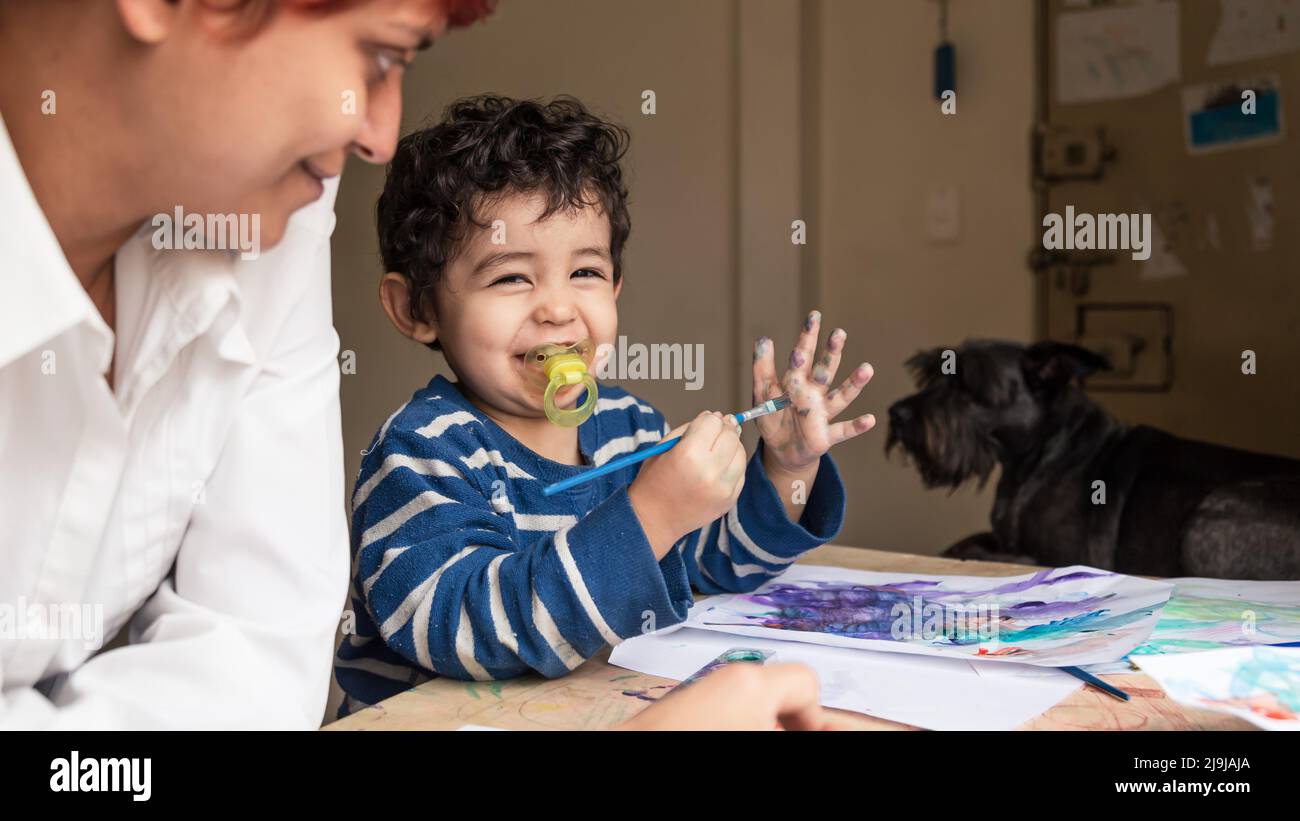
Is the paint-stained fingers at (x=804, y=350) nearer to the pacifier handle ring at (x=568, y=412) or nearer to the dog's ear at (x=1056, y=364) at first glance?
the pacifier handle ring at (x=568, y=412)

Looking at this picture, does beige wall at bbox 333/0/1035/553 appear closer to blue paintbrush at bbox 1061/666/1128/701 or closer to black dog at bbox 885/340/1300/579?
black dog at bbox 885/340/1300/579

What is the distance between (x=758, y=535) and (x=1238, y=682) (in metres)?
0.46

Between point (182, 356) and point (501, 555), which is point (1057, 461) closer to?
point (501, 555)

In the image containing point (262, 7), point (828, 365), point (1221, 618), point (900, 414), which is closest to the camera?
point (262, 7)

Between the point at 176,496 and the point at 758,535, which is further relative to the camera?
the point at 758,535

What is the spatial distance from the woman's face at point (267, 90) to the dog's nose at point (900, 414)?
1.79 m

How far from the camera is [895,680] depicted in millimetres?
786

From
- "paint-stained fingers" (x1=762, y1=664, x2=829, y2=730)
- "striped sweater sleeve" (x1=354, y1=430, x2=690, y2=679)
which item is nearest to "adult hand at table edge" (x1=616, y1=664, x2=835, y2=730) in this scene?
"paint-stained fingers" (x1=762, y1=664, x2=829, y2=730)

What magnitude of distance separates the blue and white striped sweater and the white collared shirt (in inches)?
3.2

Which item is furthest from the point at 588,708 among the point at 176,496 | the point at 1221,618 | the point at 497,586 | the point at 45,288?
the point at 1221,618
